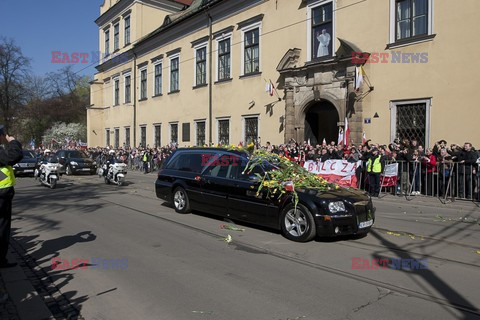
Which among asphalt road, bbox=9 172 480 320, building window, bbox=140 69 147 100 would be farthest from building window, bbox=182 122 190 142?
asphalt road, bbox=9 172 480 320

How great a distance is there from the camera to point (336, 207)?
22.2 feet

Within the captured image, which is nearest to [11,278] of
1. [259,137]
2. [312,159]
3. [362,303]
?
[362,303]

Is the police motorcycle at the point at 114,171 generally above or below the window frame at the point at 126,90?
below

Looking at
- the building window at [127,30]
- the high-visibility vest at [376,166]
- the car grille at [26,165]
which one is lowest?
the car grille at [26,165]

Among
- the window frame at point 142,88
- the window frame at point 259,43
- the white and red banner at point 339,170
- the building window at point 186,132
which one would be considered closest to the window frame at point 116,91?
the window frame at point 142,88

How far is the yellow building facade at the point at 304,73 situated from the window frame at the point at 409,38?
0.04 metres

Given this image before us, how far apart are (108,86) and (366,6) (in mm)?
31328

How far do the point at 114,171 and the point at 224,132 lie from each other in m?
8.88

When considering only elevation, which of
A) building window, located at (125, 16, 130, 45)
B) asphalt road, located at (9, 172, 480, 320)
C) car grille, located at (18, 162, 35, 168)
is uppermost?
building window, located at (125, 16, 130, 45)

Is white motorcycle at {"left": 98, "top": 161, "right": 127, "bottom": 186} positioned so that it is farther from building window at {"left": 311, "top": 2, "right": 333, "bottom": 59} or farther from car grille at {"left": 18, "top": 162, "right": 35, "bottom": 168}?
building window at {"left": 311, "top": 2, "right": 333, "bottom": 59}

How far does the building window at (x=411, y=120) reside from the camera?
14.3 metres

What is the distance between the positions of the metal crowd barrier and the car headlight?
21.8 feet

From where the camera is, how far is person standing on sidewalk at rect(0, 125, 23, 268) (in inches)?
213

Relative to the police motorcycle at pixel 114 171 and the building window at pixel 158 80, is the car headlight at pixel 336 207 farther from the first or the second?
the building window at pixel 158 80
